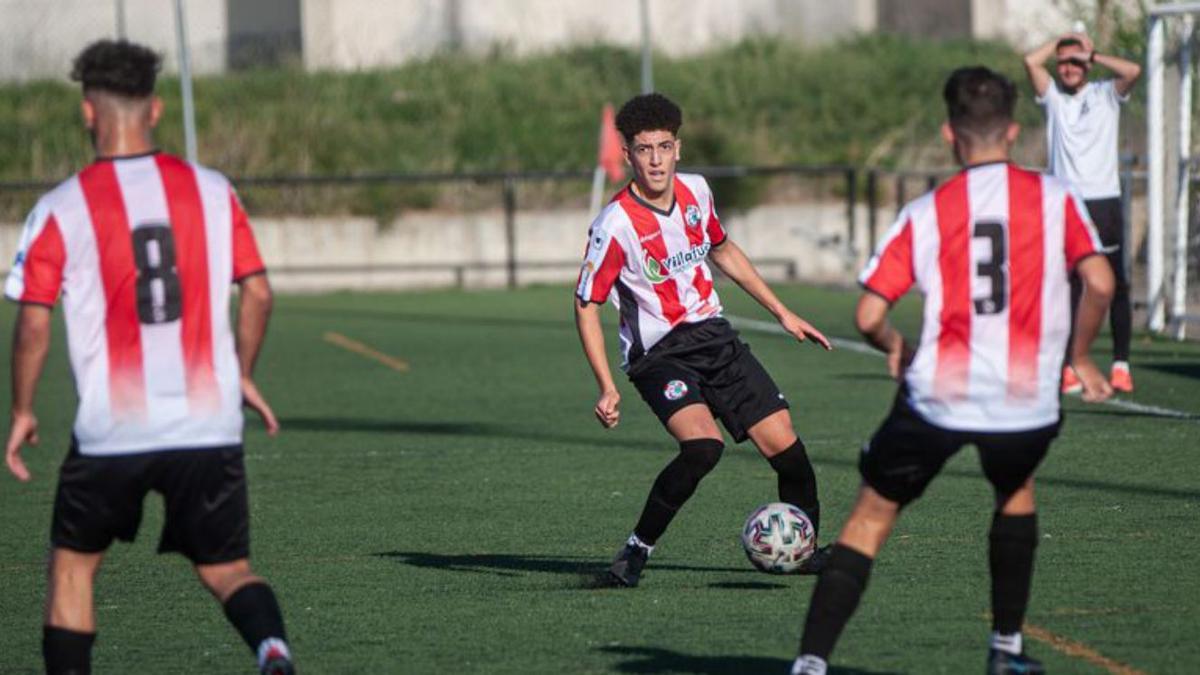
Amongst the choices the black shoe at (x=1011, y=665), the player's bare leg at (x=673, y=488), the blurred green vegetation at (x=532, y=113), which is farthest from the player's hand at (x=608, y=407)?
the blurred green vegetation at (x=532, y=113)

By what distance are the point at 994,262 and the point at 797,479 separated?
2414mm

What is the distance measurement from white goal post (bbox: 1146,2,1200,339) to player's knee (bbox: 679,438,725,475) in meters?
9.88

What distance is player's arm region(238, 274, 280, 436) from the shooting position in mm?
5188

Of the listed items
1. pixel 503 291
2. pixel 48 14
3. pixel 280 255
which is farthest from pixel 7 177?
pixel 503 291

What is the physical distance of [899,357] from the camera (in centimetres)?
526

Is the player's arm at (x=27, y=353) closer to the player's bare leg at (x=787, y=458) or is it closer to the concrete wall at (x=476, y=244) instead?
the player's bare leg at (x=787, y=458)

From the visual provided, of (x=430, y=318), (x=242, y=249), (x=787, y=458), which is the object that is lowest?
(x=430, y=318)

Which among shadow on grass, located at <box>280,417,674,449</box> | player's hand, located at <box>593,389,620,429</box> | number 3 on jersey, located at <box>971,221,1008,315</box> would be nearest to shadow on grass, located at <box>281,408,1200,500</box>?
shadow on grass, located at <box>280,417,674,449</box>

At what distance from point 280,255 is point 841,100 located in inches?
379

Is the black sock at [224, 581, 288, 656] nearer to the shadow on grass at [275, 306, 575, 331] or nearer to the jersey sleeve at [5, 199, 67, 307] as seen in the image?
the jersey sleeve at [5, 199, 67, 307]

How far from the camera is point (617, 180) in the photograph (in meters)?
28.9

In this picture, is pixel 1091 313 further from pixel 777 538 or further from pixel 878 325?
pixel 777 538

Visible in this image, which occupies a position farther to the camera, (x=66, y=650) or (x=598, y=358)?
(x=598, y=358)

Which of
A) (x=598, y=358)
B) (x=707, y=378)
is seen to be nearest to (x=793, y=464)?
(x=707, y=378)
